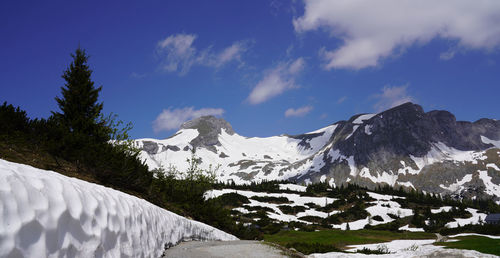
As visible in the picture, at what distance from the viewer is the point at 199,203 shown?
25.2 metres

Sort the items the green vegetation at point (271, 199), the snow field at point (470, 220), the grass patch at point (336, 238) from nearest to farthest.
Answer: the grass patch at point (336, 238)
the snow field at point (470, 220)
the green vegetation at point (271, 199)

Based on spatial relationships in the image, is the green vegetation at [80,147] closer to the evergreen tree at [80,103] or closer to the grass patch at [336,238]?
the evergreen tree at [80,103]

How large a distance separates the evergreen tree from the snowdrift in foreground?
16648 millimetres

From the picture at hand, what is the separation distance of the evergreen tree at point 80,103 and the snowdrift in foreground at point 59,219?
16.6m


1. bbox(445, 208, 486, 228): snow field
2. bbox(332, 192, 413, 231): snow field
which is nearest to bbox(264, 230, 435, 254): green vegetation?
bbox(332, 192, 413, 231): snow field

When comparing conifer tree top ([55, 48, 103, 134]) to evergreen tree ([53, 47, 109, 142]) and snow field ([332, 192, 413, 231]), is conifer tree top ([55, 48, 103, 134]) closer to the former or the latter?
evergreen tree ([53, 47, 109, 142])

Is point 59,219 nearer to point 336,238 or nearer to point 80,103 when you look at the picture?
point 80,103

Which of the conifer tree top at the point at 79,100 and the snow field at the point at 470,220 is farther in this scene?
the snow field at the point at 470,220

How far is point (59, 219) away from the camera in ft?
13.1

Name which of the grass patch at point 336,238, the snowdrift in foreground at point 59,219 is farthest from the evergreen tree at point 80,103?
the grass patch at point 336,238

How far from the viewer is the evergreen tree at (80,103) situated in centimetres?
2151

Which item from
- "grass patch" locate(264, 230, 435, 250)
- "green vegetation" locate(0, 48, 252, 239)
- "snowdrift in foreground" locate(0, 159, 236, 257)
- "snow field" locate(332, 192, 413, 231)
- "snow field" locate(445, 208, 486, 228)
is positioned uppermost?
"green vegetation" locate(0, 48, 252, 239)

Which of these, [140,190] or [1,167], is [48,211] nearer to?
[1,167]

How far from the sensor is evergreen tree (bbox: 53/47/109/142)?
21508 mm
